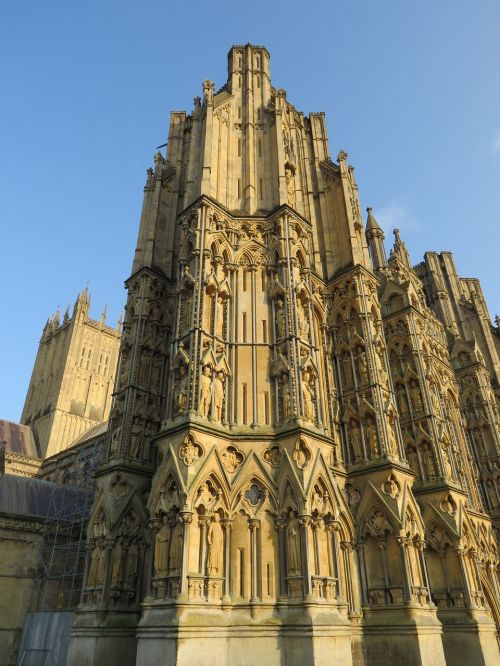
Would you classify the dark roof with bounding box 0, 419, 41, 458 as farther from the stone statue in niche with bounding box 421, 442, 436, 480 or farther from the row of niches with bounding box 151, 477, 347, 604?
the row of niches with bounding box 151, 477, 347, 604

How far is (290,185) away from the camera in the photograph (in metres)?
20.9

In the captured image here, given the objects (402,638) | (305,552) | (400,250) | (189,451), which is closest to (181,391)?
(189,451)

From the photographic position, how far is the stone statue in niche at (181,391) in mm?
14648

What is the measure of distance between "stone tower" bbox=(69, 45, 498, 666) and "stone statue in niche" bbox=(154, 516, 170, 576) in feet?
0.18

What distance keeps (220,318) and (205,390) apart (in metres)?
3.02

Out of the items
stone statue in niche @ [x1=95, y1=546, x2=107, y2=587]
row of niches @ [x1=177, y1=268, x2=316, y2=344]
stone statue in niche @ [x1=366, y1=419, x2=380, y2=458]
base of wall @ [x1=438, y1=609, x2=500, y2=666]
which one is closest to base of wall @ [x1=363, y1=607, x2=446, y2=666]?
base of wall @ [x1=438, y1=609, x2=500, y2=666]

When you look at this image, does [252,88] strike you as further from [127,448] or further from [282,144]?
[127,448]

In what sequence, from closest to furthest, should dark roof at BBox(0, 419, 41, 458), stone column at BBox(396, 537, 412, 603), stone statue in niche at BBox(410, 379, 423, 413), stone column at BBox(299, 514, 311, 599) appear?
stone column at BBox(299, 514, 311, 599) < stone column at BBox(396, 537, 412, 603) < stone statue in niche at BBox(410, 379, 423, 413) < dark roof at BBox(0, 419, 41, 458)

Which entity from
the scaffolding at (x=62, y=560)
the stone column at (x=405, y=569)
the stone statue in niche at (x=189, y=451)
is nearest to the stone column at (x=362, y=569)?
the stone column at (x=405, y=569)

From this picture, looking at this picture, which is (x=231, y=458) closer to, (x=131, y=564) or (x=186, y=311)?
(x=131, y=564)

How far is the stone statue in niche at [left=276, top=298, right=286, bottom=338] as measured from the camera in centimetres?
1677

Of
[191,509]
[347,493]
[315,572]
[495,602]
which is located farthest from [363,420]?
[495,602]

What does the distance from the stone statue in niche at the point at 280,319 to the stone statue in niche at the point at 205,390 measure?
119 inches

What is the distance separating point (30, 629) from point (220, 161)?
23570 millimetres
